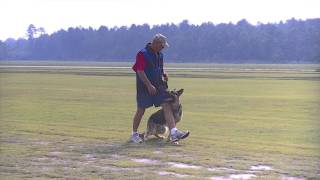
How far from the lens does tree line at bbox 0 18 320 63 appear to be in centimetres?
12175

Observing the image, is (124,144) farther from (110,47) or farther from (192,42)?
(110,47)

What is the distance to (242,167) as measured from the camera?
7824mm

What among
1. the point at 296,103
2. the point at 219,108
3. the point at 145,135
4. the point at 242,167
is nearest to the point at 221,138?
the point at 145,135

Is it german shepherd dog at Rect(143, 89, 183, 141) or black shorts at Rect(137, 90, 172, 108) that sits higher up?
black shorts at Rect(137, 90, 172, 108)

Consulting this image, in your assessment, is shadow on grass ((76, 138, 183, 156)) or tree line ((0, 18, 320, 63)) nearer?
shadow on grass ((76, 138, 183, 156))

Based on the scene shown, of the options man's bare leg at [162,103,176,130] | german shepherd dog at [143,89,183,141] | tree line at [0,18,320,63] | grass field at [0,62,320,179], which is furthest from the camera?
tree line at [0,18,320,63]

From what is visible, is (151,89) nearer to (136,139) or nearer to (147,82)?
(147,82)

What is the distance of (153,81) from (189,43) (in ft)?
441

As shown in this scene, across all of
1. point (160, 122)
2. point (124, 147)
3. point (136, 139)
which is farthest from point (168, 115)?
point (124, 147)

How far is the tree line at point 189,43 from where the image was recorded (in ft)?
399

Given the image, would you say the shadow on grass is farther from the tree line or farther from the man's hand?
the tree line

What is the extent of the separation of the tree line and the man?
92.9m

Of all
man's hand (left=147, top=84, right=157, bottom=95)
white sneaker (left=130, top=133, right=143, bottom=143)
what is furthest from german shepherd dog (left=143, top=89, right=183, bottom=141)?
man's hand (left=147, top=84, right=157, bottom=95)

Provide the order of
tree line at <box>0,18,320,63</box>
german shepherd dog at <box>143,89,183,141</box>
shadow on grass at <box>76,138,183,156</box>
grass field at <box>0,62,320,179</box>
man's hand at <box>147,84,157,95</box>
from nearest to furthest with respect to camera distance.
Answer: grass field at <box>0,62,320,179</box>
shadow on grass at <box>76,138,183,156</box>
man's hand at <box>147,84,157,95</box>
german shepherd dog at <box>143,89,183,141</box>
tree line at <box>0,18,320,63</box>
